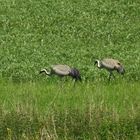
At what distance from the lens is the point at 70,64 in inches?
1033

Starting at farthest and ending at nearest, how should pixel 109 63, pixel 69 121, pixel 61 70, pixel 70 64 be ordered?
1. pixel 70 64
2. pixel 109 63
3. pixel 61 70
4. pixel 69 121

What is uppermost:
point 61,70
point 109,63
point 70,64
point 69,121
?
point 69,121

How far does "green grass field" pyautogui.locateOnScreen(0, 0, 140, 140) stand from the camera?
1255cm

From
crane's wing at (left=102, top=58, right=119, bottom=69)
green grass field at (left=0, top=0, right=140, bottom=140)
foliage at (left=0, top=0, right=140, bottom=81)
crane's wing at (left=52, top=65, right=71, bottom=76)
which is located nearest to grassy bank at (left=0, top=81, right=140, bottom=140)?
green grass field at (left=0, top=0, right=140, bottom=140)

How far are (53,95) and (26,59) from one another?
10.5 metres

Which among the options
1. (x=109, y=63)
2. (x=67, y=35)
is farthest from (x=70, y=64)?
(x=67, y=35)

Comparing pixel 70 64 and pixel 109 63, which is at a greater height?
pixel 109 63

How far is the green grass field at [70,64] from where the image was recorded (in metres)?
12.6

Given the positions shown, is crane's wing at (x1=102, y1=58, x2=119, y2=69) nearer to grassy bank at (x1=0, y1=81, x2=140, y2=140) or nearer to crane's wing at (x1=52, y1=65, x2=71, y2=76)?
crane's wing at (x1=52, y1=65, x2=71, y2=76)

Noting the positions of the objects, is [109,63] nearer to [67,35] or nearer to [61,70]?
[61,70]

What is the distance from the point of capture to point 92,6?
38.6m

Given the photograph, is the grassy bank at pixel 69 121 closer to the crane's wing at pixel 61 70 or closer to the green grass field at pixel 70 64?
the green grass field at pixel 70 64

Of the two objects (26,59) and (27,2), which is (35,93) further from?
(27,2)

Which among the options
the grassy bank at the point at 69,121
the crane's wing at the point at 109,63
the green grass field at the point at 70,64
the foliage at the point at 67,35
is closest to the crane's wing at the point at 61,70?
the green grass field at the point at 70,64
